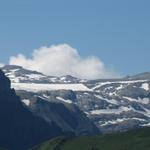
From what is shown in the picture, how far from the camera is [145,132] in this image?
136 metres

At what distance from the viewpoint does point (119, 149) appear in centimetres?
12631

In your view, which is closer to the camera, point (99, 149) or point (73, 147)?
point (99, 149)

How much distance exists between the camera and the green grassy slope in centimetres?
12669

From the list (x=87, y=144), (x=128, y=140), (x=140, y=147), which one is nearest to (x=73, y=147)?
(x=87, y=144)

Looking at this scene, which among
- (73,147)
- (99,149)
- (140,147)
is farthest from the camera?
(73,147)

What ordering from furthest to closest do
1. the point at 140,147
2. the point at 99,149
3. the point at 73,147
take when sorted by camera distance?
the point at 73,147, the point at 99,149, the point at 140,147

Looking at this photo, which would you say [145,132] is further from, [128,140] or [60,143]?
[60,143]

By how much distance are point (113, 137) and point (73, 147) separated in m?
7.65

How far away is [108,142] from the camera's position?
135 metres

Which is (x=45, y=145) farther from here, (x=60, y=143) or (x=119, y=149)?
(x=119, y=149)

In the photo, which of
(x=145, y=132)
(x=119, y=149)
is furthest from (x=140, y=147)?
(x=145, y=132)

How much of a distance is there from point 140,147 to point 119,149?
5.34 metres

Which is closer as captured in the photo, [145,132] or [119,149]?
[119,149]

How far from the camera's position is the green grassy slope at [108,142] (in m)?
127
